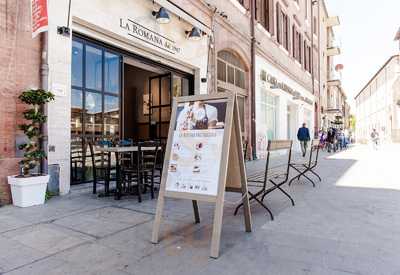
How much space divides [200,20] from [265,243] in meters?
7.33

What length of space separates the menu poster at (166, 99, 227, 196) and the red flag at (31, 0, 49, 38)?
2623mm

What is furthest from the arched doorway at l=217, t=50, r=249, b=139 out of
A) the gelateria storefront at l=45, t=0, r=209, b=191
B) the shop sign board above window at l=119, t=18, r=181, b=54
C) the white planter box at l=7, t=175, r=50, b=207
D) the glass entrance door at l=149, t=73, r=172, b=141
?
the white planter box at l=7, t=175, r=50, b=207

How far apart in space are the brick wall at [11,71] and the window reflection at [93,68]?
1.29m

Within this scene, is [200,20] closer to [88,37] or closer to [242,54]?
[242,54]

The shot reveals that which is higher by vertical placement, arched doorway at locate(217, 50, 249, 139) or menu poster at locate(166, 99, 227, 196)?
arched doorway at locate(217, 50, 249, 139)

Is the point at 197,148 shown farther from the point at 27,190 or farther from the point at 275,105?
the point at 275,105

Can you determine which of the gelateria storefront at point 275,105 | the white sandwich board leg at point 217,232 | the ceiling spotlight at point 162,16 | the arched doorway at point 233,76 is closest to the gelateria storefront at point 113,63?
the ceiling spotlight at point 162,16

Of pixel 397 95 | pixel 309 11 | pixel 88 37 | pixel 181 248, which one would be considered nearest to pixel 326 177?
pixel 181 248

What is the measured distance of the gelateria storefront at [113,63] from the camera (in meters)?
5.20

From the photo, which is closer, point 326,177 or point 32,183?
point 32,183

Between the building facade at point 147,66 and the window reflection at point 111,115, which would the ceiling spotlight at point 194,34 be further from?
the window reflection at point 111,115

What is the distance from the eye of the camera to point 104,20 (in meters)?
5.89

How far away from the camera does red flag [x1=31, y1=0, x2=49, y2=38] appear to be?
438 cm

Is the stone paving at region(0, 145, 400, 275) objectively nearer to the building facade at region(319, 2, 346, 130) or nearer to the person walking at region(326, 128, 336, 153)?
the person walking at region(326, 128, 336, 153)
